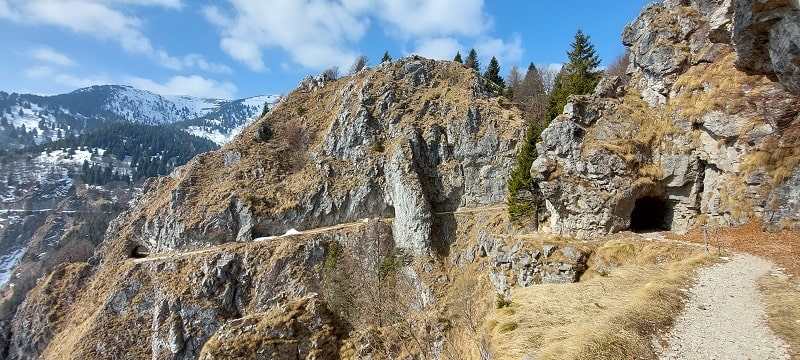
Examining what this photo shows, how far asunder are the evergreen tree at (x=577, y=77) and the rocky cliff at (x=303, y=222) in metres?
9.10

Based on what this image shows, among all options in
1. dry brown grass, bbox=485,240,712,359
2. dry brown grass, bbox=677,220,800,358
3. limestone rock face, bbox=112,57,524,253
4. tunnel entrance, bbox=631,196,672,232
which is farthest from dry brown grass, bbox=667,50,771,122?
limestone rock face, bbox=112,57,524,253

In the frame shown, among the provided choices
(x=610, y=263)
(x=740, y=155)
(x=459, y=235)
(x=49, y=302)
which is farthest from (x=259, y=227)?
(x=740, y=155)

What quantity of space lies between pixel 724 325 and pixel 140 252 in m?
68.9

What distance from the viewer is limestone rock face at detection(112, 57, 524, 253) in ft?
164

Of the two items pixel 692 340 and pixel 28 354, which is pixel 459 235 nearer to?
pixel 692 340

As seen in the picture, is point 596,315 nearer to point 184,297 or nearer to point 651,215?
point 651,215

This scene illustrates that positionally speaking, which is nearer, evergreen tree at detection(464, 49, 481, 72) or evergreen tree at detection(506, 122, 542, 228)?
evergreen tree at detection(506, 122, 542, 228)

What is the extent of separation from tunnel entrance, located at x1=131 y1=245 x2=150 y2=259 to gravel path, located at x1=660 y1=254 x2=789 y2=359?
65.4 m

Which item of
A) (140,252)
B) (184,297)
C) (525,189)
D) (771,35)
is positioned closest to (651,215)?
(525,189)

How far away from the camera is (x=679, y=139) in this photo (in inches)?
1009

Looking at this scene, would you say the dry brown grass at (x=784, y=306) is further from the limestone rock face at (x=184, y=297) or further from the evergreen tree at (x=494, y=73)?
the evergreen tree at (x=494, y=73)

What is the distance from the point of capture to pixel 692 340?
9.26 metres

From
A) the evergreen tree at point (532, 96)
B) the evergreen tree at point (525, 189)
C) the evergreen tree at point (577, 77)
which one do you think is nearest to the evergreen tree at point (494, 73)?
the evergreen tree at point (532, 96)

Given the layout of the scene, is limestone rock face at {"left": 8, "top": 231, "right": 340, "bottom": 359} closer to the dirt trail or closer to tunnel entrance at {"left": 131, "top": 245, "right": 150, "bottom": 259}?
the dirt trail
